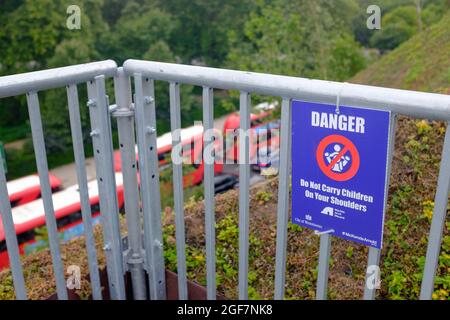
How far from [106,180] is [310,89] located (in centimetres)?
116

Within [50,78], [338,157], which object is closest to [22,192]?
[50,78]

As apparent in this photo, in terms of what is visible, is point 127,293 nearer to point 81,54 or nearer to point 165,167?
point 165,167

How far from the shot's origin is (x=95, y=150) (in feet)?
8.18

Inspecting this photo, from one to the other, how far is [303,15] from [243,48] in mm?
4405

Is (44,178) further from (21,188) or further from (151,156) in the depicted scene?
(21,188)

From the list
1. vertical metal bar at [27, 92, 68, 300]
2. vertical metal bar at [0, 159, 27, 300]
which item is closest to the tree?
vertical metal bar at [27, 92, 68, 300]

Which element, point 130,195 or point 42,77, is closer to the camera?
point 42,77

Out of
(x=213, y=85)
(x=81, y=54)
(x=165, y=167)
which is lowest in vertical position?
(x=165, y=167)

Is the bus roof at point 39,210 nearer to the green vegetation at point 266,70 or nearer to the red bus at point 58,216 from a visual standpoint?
the red bus at point 58,216

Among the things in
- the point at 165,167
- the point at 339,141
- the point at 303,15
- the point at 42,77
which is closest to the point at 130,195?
the point at 42,77

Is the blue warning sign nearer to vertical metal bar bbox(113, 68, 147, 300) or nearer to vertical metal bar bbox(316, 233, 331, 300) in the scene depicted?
vertical metal bar bbox(316, 233, 331, 300)

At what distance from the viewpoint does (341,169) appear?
190 centimetres
